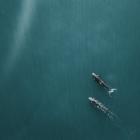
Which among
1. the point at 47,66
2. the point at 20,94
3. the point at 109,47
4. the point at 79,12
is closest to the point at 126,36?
the point at 109,47

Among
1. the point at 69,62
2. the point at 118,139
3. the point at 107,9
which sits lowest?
the point at 118,139

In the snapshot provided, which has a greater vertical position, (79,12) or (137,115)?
(79,12)

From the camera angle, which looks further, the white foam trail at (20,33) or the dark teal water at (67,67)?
the white foam trail at (20,33)

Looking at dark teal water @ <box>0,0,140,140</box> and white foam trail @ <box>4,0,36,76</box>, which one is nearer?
dark teal water @ <box>0,0,140,140</box>

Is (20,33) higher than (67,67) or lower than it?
higher

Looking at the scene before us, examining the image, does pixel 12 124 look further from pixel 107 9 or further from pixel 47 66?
pixel 107 9
